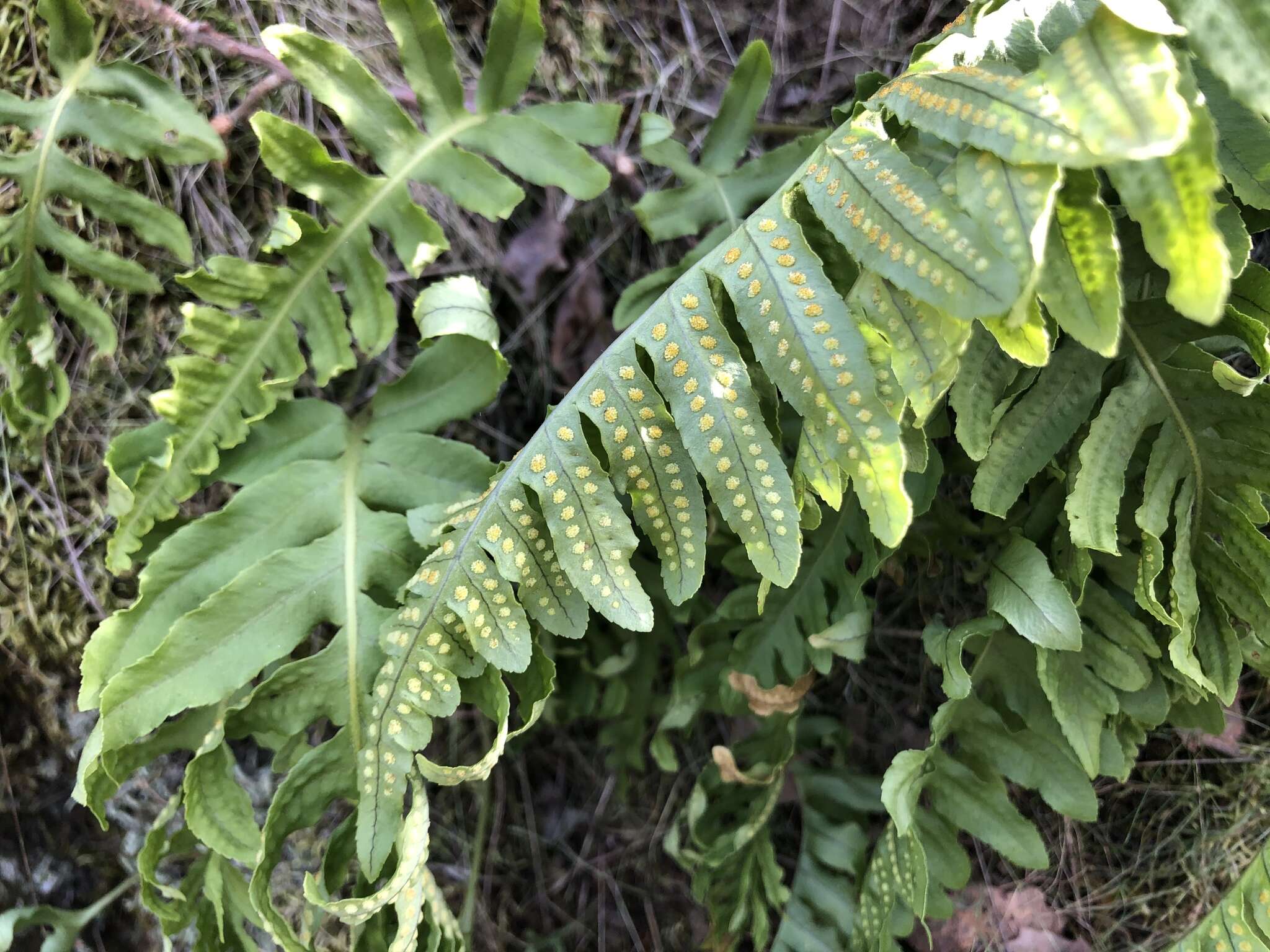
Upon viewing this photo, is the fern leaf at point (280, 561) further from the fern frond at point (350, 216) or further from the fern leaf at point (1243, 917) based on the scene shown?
the fern leaf at point (1243, 917)

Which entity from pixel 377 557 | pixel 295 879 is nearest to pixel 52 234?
pixel 377 557

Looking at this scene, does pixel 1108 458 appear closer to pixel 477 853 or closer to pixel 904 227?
pixel 904 227

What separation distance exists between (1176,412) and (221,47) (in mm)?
1719

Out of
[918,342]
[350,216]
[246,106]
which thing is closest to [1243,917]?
[918,342]

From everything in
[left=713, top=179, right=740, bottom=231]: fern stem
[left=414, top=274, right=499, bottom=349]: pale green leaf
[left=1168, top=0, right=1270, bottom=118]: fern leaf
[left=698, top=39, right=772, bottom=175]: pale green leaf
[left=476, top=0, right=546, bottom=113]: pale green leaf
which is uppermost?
[left=1168, top=0, right=1270, bottom=118]: fern leaf

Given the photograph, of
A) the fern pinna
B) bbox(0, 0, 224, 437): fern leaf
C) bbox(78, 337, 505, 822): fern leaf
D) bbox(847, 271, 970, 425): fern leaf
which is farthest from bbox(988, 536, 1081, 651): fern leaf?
bbox(0, 0, 224, 437): fern leaf

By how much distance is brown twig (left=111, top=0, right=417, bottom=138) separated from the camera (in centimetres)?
145

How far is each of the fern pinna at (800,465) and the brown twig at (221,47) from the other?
0.97 feet

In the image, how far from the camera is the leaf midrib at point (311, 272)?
1321mm

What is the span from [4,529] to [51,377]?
0.38m

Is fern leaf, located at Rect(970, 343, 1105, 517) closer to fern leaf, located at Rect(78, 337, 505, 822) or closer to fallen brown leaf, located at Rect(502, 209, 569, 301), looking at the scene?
fern leaf, located at Rect(78, 337, 505, 822)

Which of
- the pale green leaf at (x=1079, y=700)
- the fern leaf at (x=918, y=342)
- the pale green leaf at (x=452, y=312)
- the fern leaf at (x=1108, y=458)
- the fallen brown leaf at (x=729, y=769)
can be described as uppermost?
the fern leaf at (x=918, y=342)

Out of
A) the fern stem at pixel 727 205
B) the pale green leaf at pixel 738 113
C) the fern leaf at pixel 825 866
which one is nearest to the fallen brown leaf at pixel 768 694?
the fern leaf at pixel 825 866

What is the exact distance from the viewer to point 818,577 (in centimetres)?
146
